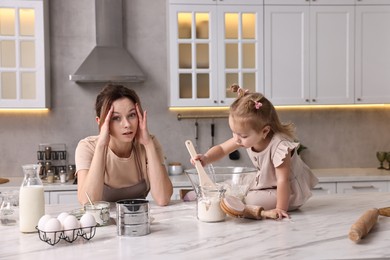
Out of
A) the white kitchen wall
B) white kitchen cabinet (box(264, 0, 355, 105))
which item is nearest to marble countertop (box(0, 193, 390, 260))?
white kitchen cabinet (box(264, 0, 355, 105))

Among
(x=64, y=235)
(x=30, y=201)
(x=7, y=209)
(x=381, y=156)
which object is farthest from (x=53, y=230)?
(x=381, y=156)

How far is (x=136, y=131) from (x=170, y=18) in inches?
76.7

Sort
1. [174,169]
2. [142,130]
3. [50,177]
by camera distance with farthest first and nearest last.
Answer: [174,169] → [50,177] → [142,130]

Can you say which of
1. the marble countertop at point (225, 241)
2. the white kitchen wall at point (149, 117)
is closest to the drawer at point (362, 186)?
the white kitchen wall at point (149, 117)

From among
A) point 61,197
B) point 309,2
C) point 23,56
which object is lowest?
point 61,197

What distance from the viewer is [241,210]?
77.2 inches

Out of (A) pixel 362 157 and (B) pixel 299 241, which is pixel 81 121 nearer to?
(A) pixel 362 157

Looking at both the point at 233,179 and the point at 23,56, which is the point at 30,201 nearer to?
the point at 233,179

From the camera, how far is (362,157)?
4.75 m

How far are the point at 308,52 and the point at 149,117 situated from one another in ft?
4.96

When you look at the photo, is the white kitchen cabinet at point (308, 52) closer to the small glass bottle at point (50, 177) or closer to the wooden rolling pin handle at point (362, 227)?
the small glass bottle at point (50, 177)

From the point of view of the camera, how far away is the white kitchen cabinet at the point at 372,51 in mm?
4359

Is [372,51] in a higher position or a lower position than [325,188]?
higher

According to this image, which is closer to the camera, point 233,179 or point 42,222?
point 42,222
